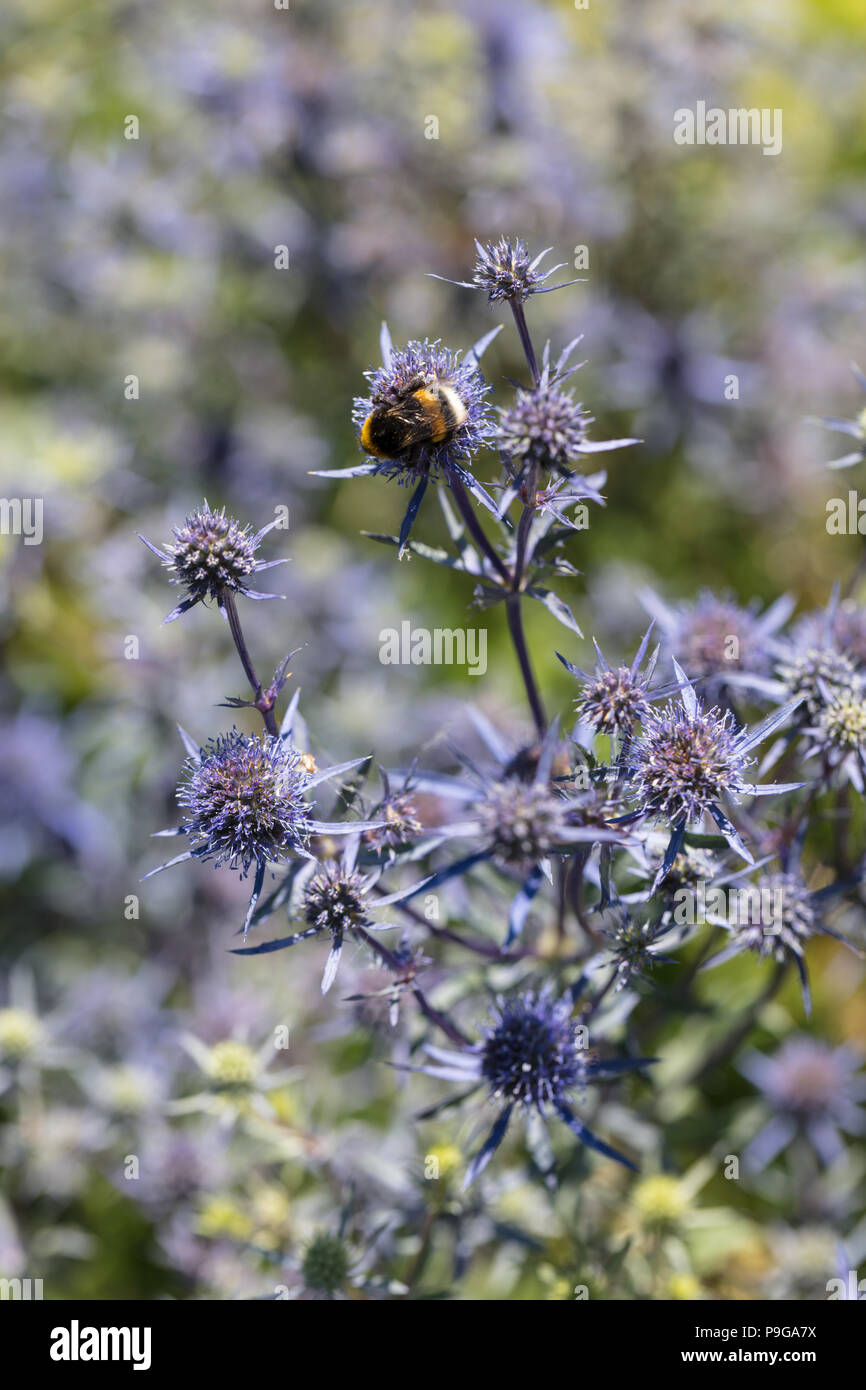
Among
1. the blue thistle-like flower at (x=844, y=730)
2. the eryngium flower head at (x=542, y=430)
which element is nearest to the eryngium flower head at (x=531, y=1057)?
the blue thistle-like flower at (x=844, y=730)

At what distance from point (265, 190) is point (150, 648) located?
2166 millimetres

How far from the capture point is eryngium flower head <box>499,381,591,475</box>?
1.92 meters

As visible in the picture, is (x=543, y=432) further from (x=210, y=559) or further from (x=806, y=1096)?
(x=806, y=1096)

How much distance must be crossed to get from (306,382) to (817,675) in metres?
3.10

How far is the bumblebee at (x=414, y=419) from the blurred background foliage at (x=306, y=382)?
5.07ft

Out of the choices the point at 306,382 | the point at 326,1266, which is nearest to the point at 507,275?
the point at 326,1266

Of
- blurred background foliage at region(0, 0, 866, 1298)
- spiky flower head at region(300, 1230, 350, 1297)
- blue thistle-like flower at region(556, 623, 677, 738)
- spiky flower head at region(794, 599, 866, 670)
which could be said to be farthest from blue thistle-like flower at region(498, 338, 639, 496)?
spiky flower head at region(300, 1230, 350, 1297)

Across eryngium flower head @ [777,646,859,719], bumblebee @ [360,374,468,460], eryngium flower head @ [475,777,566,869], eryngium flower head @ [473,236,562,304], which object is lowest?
eryngium flower head @ [475,777,566,869]

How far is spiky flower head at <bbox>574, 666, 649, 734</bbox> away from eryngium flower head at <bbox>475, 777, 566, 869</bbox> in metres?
0.22

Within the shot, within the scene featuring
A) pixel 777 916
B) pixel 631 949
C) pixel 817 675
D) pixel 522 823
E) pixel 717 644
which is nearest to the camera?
pixel 522 823

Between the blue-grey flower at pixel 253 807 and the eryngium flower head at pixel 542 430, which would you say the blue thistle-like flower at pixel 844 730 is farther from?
the blue-grey flower at pixel 253 807

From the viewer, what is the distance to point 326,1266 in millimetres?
2475

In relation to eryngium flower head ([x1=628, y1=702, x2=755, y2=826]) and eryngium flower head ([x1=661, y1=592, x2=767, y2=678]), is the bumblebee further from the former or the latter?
eryngium flower head ([x1=661, y1=592, x2=767, y2=678])
